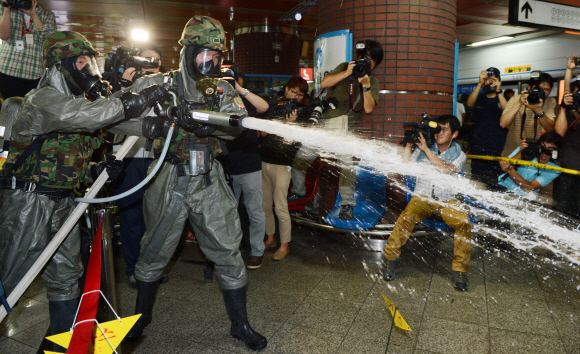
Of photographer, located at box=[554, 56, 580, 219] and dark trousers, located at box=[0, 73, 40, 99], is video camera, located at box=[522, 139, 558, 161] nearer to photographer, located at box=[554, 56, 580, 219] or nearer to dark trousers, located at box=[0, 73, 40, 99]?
photographer, located at box=[554, 56, 580, 219]

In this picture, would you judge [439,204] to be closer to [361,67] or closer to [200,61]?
[361,67]

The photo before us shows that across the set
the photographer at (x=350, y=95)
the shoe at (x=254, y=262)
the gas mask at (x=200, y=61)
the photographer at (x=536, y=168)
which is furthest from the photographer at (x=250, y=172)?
the photographer at (x=536, y=168)

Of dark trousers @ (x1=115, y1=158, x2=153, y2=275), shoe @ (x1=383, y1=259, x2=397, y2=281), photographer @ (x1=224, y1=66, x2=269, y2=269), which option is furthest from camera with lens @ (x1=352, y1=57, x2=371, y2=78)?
dark trousers @ (x1=115, y1=158, x2=153, y2=275)

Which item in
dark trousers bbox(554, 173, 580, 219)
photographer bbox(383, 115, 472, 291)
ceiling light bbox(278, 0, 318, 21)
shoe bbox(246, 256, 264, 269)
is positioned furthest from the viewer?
ceiling light bbox(278, 0, 318, 21)

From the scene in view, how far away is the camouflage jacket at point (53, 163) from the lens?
2383mm

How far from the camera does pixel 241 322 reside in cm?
281

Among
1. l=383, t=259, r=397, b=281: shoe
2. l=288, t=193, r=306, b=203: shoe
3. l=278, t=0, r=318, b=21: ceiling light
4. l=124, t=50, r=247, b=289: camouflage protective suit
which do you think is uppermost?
l=278, t=0, r=318, b=21: ceiling light

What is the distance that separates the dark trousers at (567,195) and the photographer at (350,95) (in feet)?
10.0

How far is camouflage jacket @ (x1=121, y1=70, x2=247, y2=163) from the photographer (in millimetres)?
2756

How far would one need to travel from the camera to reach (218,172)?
2889mm

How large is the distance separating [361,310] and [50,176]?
251 centimetres

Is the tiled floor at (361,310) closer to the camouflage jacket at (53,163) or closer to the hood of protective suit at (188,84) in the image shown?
the camouflage jacket at (53,163)

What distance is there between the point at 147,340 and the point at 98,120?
1.65 m

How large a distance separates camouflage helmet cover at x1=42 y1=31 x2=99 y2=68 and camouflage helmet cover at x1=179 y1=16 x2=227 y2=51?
0.65 metres
